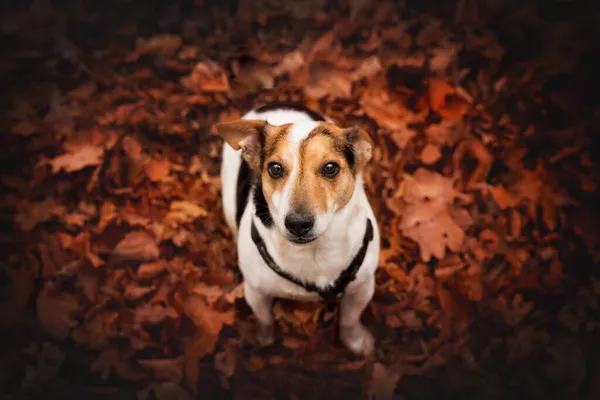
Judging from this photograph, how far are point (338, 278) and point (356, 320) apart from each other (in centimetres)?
60

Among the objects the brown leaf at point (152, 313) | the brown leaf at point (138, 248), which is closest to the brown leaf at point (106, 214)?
the brown leaf at point (138, 248)

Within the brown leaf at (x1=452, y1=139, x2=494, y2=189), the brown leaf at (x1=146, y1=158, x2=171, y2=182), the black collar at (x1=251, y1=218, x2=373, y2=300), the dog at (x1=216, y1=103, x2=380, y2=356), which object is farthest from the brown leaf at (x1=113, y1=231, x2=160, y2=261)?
the brown leaf at (x1=452, y1=139, x2=494, y2=189)

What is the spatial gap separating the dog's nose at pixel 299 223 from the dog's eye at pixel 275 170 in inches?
9.3

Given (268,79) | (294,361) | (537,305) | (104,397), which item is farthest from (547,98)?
(104,397)

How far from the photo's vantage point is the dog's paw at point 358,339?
314 cm

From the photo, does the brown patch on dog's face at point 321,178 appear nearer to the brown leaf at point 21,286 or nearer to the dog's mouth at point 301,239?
the dog's mouth at point 301,239

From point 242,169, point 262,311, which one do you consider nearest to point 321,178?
point 242,169

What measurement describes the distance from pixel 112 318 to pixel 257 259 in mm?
1301

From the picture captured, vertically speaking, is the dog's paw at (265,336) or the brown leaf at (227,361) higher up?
the dog's paw at (265,336)

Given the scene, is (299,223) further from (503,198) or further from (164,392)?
(503,198)

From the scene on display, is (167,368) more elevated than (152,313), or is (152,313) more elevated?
(152,313)

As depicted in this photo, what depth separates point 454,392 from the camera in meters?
3.07

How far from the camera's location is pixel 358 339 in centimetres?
318

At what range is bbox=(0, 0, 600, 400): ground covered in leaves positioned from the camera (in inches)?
124
